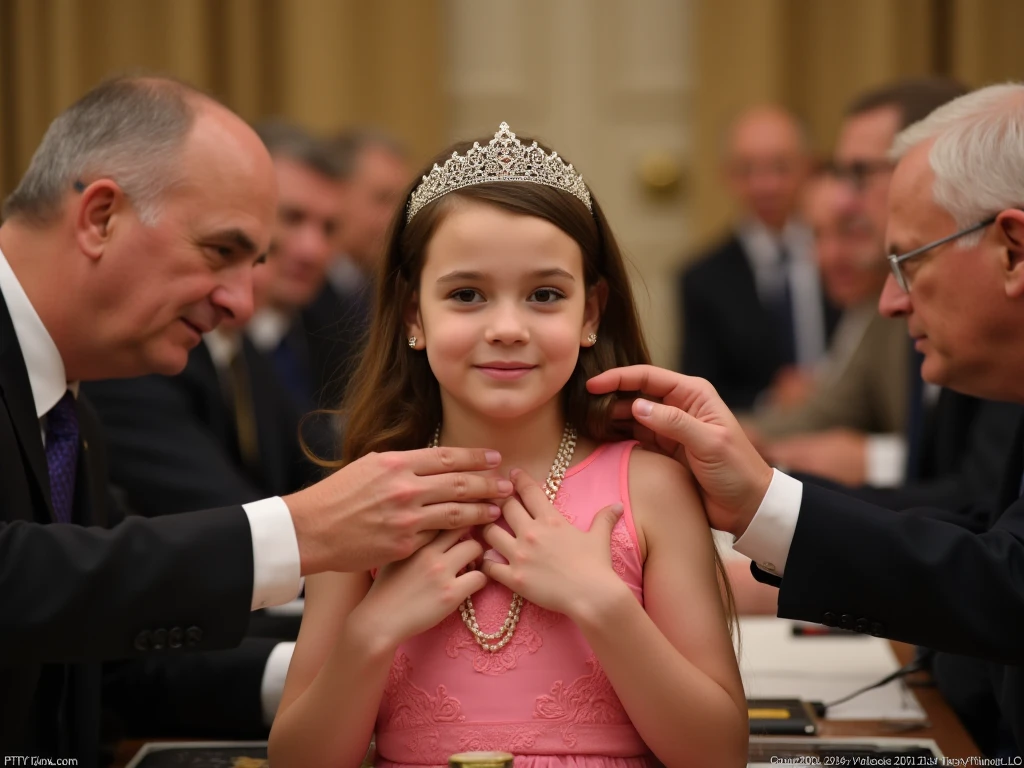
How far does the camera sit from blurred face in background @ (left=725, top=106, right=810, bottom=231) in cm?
705

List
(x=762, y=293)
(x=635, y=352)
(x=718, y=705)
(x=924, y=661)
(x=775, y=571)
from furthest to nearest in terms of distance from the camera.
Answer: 1. (x=762, y=293)
2. (x=924, y=661)
3. (x=635, y=352)
4. (x=775, y=571)
5. (x=718, y=705)

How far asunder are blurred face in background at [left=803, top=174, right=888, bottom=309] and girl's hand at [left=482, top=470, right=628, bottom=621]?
2.92 m

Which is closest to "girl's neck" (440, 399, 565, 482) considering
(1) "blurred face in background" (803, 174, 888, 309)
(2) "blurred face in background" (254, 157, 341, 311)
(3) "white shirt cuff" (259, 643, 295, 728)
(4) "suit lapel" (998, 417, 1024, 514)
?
(3) "white shirt cuff" (259, 643, 295, 728)

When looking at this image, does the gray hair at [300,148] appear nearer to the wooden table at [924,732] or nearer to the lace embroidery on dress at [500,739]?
the wooden table at [924,732]

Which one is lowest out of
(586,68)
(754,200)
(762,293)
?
(762,293)

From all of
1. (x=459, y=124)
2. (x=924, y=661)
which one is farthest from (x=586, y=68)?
(x=924, y=661)

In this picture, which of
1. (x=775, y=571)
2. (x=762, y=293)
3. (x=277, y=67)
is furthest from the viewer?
(x=277, y=67)

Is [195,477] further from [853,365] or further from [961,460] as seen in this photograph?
[853,365]

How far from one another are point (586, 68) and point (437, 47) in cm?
95

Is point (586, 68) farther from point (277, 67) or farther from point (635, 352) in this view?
point (635, 352)

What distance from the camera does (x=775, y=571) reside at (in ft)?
7.19

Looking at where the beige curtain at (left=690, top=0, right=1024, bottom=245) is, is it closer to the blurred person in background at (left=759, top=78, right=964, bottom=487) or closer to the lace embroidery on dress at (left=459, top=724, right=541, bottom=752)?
the blurred person in background at (left=759, top=78, right=964, bottom=487)

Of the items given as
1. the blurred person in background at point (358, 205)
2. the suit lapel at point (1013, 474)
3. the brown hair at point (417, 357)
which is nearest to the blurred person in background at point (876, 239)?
the suit lapel at point (1013, 474)

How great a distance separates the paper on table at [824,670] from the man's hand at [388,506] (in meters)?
0.68
